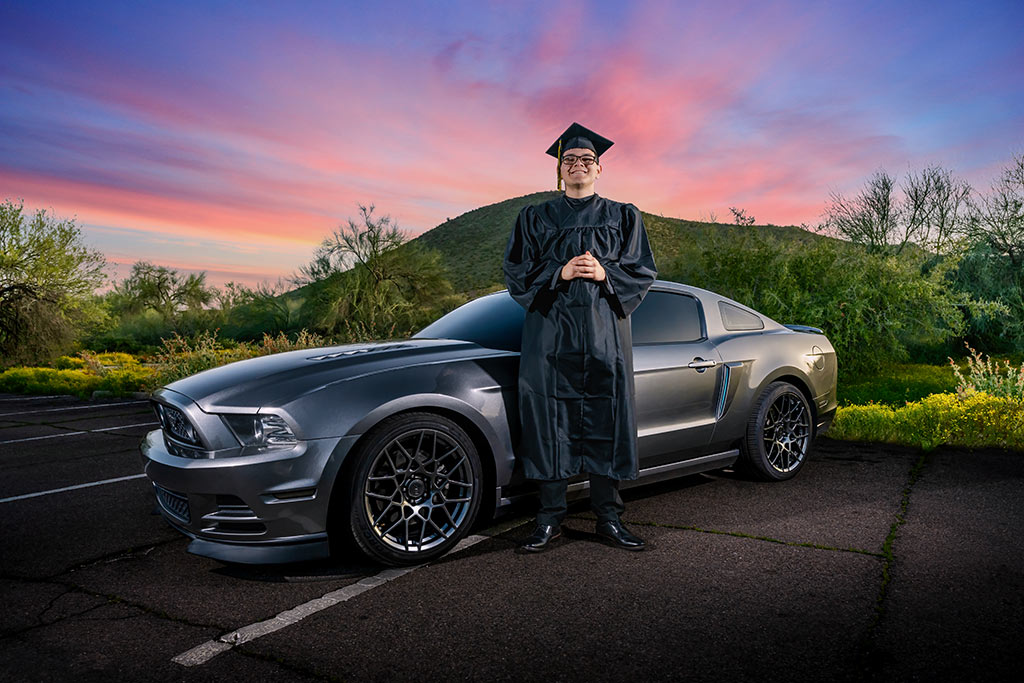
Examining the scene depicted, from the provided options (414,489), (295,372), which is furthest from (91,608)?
(414,489)

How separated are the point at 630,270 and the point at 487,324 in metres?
1.08

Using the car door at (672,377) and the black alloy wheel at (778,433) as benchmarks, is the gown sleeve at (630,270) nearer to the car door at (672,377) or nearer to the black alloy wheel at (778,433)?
the car door at (672,377)

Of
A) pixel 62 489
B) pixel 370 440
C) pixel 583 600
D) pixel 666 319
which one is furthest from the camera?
Result: pixel 62 489

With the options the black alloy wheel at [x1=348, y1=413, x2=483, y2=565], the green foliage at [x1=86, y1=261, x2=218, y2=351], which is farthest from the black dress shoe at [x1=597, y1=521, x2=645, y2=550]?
the green foliage at [x1=86, y1=261, x2=218, y2=351]

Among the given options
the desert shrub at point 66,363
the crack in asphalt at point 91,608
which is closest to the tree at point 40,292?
the desert shrub at point 66,363

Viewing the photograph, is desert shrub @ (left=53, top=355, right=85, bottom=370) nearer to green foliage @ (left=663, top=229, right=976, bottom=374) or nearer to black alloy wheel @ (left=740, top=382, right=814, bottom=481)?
green foliage @ (left=663, top=229, right=976, bottom=374)

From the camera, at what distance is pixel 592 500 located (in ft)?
13.9

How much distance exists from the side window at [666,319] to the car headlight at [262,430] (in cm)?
229

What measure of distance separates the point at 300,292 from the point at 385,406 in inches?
1046

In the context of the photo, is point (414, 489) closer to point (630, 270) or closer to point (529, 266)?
point (529, 266)

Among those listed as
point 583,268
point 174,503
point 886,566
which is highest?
point 583,268

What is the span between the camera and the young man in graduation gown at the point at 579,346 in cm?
402

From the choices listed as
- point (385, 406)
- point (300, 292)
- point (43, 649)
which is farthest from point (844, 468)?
point (300, 292)

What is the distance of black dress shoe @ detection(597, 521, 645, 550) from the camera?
13.2ft
